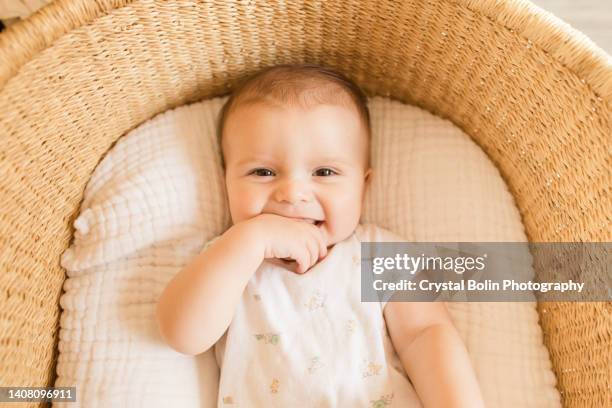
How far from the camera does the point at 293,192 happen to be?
1.14 meters

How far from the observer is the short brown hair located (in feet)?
4.02

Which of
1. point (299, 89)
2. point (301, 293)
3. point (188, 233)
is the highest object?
point (299, 89)

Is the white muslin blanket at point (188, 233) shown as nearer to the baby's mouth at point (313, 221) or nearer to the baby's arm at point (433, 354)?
the baby's arm at point (433, 354)

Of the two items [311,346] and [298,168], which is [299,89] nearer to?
[298,168]

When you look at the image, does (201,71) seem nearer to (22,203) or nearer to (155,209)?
(155,209)

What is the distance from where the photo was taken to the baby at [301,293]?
110cm

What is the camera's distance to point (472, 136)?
140cm

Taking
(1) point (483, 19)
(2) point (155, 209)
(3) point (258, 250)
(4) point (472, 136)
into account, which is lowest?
(3) point (258, 250)

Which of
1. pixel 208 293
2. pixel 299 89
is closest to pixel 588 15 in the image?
pixel 299 89

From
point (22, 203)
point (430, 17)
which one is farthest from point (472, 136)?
point (22, 203)

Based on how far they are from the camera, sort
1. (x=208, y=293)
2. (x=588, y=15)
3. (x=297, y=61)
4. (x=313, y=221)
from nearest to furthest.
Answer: (x=208, y=293)
(x=313, y=221)
(x=297, y=61)
(x=588, y=15)

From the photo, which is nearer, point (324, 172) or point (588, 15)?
point (324, 172)

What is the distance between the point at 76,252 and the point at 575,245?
92 centimetres

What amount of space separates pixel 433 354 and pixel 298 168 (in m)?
0.40
